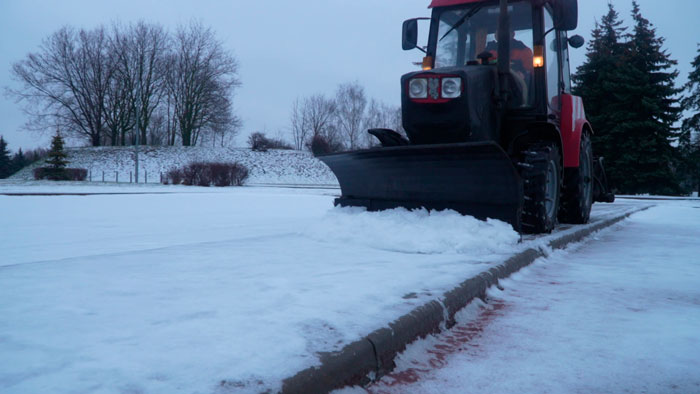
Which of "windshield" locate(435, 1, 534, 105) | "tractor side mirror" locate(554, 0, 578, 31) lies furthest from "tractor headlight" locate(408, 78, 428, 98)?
"tractor side mirror" locate(554, 0, 578, 31)

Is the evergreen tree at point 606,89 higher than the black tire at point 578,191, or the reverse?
the evergreen tree at point 606,89

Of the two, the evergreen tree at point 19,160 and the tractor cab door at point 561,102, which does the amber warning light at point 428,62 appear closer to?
the tractor cab door at point 561,102

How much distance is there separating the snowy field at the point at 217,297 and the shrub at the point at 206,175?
19994 millimetres

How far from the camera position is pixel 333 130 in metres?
50.3

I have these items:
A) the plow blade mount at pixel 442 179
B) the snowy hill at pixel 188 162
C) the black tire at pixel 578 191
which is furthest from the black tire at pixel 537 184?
the snowy hill at pixel 188 162

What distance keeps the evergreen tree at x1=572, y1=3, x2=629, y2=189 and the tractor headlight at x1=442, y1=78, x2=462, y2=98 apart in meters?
25.0

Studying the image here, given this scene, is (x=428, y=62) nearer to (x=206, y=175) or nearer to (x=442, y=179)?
(x=442, y=179)

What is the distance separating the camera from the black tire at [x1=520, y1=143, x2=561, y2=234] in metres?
4.27

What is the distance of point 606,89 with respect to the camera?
27156 mm

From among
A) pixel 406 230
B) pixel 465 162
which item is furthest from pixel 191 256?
pixel 465 162

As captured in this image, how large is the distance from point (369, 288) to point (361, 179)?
2.79 metres

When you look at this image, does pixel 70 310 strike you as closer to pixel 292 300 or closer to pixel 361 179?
pixel 292 300

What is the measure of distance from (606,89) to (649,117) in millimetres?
2847

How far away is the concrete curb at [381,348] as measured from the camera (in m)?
1.28
